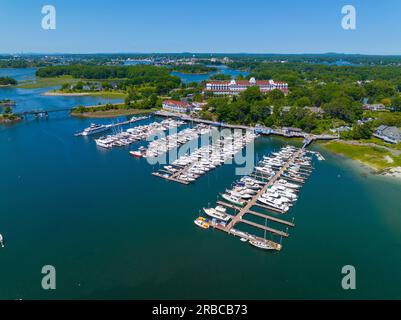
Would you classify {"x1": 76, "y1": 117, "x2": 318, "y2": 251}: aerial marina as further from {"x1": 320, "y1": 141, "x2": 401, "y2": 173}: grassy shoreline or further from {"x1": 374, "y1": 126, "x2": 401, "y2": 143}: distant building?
{"x1": 374, "y1": 126, "x2": 401, "y2": 143}: distant building

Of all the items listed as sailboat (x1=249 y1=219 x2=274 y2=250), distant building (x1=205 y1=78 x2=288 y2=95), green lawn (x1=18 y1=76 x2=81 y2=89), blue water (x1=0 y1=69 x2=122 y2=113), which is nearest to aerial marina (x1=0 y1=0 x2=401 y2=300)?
sailboat (x1=249 y1=219 x2=274 y2=250)

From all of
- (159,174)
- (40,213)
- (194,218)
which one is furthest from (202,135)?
(40,213)

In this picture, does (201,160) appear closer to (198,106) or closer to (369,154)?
(369,154)

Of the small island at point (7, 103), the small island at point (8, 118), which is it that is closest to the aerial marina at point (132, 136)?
the small island at point (8, 118)

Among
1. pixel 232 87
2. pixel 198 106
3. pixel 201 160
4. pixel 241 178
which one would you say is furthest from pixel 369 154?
pixel 232 87

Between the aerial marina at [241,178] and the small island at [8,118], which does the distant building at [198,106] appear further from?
the small island at [8,118]

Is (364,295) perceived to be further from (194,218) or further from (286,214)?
(194,218)

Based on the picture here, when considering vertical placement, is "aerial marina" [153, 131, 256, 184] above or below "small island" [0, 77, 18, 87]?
below
